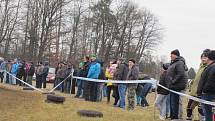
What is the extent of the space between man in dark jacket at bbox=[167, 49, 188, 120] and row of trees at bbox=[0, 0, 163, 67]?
42.8 m

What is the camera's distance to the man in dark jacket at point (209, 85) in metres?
9.23

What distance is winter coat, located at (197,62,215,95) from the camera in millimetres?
9219

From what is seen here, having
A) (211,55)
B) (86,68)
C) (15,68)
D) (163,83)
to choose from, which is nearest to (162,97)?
(163,83)

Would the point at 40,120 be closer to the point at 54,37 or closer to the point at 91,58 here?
the point at 91,58

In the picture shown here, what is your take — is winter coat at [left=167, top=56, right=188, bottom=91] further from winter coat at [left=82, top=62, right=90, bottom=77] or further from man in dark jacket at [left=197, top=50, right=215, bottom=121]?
winter coat at [left=82, top=62, right=90, bottom=77]

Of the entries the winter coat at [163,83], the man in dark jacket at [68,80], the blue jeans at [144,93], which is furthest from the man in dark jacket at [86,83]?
the winter coat at [163,83]

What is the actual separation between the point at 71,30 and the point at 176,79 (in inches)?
1805

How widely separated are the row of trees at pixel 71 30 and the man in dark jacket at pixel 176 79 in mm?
42773

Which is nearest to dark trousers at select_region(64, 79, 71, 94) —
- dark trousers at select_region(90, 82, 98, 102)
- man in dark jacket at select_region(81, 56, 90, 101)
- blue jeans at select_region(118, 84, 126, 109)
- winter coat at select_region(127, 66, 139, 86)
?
man in dark jacket at select_region(81, 56, 90, 101)

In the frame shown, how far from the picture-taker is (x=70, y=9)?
179 ft

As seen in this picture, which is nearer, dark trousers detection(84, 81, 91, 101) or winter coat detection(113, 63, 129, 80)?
winter coat detection(113, 63, 129, 80)

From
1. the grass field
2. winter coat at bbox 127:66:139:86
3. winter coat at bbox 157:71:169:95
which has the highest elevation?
winter coat at bbox 127:66:139:86

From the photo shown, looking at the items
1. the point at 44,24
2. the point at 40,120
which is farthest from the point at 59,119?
the point at 44,24

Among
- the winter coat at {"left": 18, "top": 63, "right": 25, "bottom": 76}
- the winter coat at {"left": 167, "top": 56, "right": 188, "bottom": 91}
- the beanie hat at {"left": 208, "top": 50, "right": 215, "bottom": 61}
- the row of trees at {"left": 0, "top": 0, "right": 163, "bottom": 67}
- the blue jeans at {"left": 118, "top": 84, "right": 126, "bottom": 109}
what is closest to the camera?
the beanie hat at {"left": 208, "top": 50, "right": 215, "bottom": 61}
